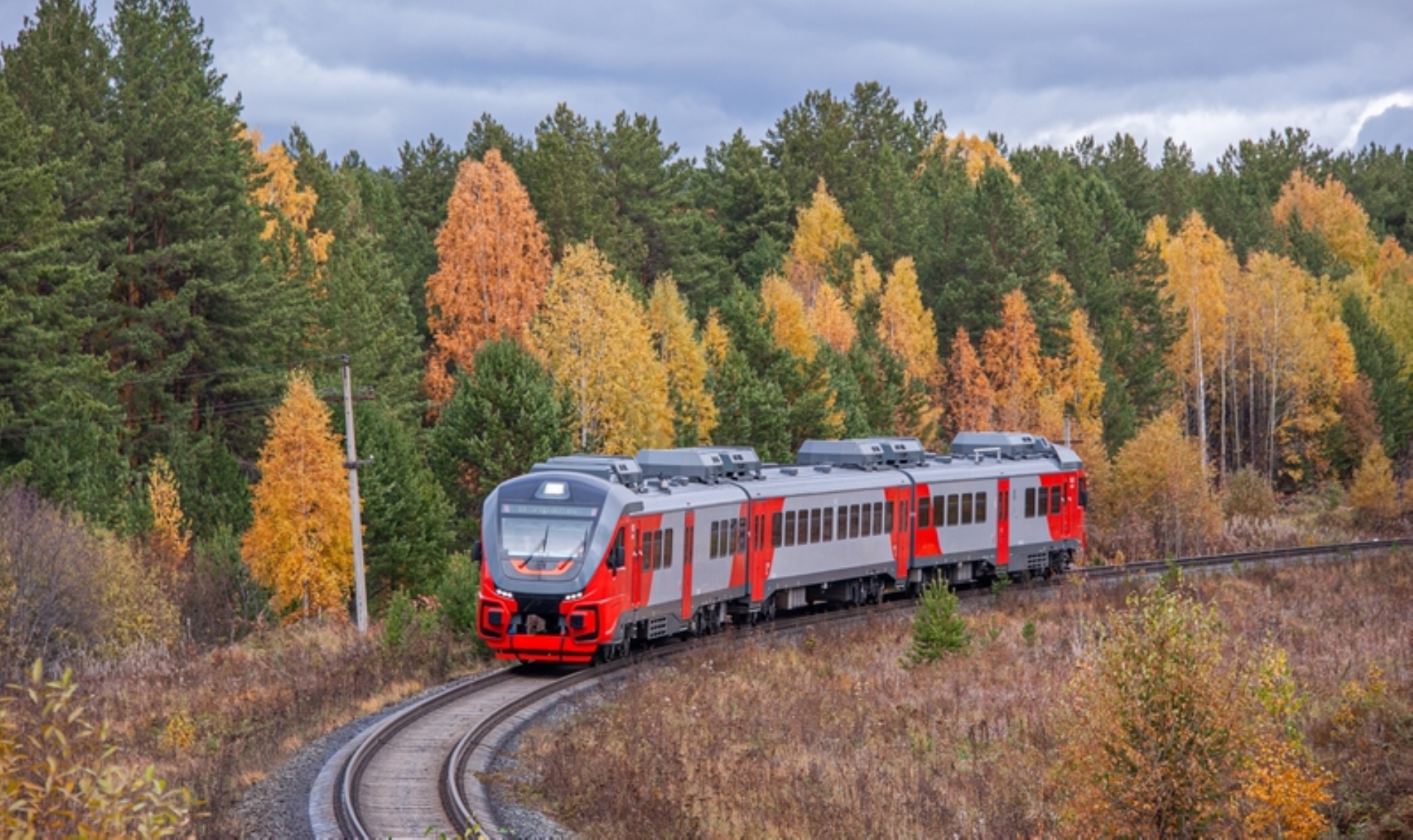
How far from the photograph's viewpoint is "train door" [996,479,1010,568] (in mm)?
37344

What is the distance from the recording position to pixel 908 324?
2672 inches

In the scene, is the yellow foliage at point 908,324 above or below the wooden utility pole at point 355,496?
above

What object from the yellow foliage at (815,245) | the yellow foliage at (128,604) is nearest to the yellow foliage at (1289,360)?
the yellow foliage at (815,245)

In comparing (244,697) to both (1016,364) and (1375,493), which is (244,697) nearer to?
(1016,364)

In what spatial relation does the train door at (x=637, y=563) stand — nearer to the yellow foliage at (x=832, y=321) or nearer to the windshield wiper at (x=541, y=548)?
the windshield wiper at (x=541, y=548)

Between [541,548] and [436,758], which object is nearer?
[436,758]

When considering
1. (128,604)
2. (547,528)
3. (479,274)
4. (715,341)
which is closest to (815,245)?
(479,274)

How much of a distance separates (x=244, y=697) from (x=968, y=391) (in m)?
47.9

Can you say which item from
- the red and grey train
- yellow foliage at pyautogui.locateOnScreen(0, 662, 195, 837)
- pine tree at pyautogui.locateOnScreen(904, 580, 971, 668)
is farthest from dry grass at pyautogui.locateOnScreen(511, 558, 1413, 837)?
yellow foliage at pyautogui.locateOnScreen(0, 662, 195, 837)

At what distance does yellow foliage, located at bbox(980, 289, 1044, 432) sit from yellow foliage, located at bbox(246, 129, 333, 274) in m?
27.8

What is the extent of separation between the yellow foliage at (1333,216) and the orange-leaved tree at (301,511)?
72494 millimetres

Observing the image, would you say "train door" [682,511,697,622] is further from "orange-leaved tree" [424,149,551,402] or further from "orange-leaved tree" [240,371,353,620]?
"orange-leaved tree" [424,149,551,402]

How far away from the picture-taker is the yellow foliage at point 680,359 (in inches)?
2136

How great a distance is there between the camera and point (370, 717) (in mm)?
20703
